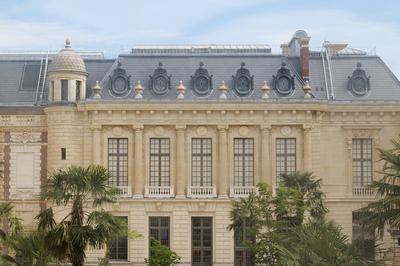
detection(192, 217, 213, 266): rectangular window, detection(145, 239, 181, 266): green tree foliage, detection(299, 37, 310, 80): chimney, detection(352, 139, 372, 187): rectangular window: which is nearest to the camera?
detection(145, 239, 181, 266): green tree foliage

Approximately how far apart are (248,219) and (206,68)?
18214 mm

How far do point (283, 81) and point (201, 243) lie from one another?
12642 mm

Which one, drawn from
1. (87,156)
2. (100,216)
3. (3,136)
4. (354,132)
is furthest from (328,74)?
(100,216)

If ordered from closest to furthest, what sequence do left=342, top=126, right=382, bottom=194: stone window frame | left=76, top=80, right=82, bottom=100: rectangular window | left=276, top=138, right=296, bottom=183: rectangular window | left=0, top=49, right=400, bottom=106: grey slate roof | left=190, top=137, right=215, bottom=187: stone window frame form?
left=190, top=137, right=215, bottom=187: stone window frame
left=276, top=138, right=296, bottom=183: rectangular window
left=342, top=126, right=382, bottom=194: stone window frame
left=76, top=80, right=82, bottom=100: rectangular window
left=0, top=49, right=400, bottom=106: grey slate roof

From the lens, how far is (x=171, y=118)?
6166 cm

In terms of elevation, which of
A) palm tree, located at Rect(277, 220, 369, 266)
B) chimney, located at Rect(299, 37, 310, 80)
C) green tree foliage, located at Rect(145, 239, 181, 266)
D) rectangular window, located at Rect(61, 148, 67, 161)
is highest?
chimney, located at Rect(299, 37, 310, 80)

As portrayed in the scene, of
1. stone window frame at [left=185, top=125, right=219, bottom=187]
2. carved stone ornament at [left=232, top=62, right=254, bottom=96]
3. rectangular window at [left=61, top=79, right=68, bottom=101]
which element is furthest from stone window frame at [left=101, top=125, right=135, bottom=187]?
carved stone ornament at [left=232, top=62, right=254, bottom=96]

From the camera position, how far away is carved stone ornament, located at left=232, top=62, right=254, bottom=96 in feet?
206

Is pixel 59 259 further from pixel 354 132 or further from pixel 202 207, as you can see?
pixel 354 132

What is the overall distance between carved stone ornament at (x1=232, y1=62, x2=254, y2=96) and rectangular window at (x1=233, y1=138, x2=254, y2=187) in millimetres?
3387

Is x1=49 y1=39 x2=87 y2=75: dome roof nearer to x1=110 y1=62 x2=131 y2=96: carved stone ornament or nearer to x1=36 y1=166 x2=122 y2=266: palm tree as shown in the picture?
x1=110 y1=62 x2=131 y2=96: carved stone ornament

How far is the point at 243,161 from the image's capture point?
62062 millimetres

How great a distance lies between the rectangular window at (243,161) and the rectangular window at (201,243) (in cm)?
344

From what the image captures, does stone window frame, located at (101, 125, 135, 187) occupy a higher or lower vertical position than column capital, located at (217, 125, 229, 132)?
lower
